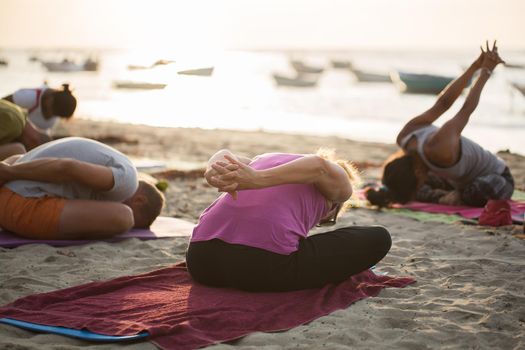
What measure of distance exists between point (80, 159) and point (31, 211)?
0.49 meters

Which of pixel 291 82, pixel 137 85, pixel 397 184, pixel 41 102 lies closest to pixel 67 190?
pixel 41 102

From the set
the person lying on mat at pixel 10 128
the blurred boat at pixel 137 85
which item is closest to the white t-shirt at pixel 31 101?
the person lying on mat at pixel 10 128

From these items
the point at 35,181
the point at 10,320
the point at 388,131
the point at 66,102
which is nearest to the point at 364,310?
the point at 10,320

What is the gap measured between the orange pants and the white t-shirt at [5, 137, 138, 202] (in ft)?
0.13

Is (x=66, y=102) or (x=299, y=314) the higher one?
(x=66, y=102)

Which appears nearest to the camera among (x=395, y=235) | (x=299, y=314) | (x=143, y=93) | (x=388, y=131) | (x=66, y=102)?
(x=299, y=314)

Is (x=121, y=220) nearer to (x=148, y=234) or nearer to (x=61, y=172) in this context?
(x=148, y=234)

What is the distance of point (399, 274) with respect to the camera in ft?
12.7

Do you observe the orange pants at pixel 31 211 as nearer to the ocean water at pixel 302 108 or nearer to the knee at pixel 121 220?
the knee at pixel 121 220

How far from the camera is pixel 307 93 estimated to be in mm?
29875

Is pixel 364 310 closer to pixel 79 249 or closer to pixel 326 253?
pixel 326 253

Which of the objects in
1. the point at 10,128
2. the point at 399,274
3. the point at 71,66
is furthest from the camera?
the point at 71,66

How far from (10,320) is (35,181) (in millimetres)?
1516

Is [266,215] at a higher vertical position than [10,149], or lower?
higher
